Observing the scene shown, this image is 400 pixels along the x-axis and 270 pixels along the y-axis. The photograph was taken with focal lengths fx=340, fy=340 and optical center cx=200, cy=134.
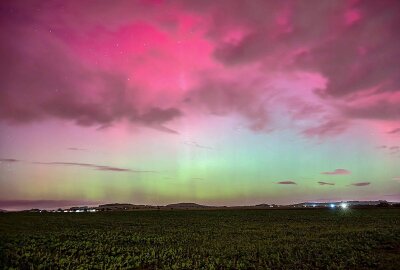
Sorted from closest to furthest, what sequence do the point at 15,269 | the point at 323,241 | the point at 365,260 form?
1. the point at 15,269
2. the point at 365,260
3. the point at 323,241

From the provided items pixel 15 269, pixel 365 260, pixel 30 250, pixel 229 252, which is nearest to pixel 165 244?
pixel 229 252

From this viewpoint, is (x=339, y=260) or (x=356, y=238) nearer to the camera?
(x=339, y=260)

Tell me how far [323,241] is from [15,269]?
2385cm

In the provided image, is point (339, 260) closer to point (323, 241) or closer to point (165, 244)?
point (323, 241)

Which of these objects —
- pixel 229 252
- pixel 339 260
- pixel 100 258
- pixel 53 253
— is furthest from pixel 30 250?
pixel 339 260

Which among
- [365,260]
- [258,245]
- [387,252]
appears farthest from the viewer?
[258,245]

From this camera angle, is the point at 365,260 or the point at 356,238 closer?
the point at 365,260

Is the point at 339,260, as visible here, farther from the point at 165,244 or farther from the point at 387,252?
the point at 165,244

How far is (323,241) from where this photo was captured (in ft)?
98.1

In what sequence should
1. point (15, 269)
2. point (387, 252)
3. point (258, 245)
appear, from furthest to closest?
point (258, 245) → point (387, 252) → point (15, 269)

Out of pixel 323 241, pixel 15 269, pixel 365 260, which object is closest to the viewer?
pixel 15 269

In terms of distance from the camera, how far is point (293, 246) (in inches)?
1062

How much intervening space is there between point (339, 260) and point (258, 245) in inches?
311

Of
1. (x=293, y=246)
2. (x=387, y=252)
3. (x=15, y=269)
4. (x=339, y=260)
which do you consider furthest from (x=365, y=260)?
(x=15, y=269)
